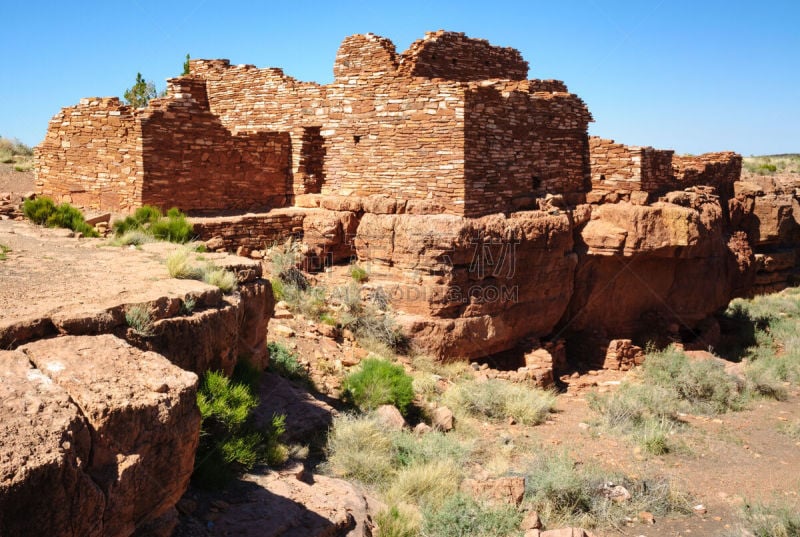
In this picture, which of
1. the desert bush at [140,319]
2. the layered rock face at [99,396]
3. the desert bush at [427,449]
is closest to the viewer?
the layered rock face at [99,396]

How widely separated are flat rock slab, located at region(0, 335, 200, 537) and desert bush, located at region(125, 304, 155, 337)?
670 mm

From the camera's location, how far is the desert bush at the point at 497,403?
30.0 ft

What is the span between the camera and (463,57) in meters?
12.5

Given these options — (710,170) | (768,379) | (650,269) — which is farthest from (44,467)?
(710,170)

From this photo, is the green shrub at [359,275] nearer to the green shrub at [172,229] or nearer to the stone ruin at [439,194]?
the stone ruin at [439,194]

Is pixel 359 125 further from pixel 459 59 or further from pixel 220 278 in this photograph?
pixel 220 278

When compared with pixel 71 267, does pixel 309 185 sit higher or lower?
higher

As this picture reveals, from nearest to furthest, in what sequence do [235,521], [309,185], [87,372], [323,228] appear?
[87,372] → [235,521] → [323,228] → [309,185]

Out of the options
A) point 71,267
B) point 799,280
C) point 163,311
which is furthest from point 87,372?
point 799,280

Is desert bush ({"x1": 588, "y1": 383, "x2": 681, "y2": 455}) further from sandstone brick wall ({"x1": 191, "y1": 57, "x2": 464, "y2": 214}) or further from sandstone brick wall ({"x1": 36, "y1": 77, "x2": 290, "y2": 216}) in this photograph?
sandstone brick wall ({"x1": 36, "y1": 77, "x2": 290, "y2": 216})

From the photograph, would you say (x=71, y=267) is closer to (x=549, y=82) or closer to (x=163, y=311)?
(x=163, y=311)

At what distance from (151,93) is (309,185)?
1725 cm

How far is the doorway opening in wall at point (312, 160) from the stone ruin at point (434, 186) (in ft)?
0.09

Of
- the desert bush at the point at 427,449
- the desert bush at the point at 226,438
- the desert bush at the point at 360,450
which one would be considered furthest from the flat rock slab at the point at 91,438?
the desert bush at the point at 427,449
